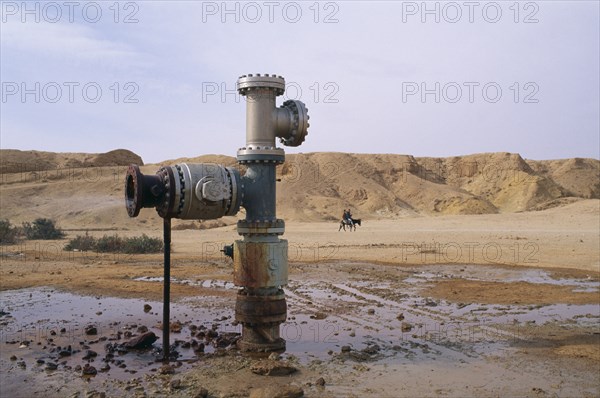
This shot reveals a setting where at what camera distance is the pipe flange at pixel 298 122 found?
556 centimetres

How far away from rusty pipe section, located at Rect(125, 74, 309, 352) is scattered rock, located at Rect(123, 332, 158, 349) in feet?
2.85

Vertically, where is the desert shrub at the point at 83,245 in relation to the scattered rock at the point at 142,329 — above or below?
below

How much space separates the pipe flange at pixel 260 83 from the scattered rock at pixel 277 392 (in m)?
2.85

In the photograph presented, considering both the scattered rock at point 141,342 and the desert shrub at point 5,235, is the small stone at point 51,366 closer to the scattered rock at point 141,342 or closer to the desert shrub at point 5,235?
the scattered rock at point 141,342

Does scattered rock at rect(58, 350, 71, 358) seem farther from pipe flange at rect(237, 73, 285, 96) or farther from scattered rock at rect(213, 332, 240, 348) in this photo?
pipe flange at rect(237, 73, 285, 96)

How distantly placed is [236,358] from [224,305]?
9.05ft

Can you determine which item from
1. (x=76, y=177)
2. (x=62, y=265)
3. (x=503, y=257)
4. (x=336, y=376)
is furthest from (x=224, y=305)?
(x=76, y=177)

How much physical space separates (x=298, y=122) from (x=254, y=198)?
0.86 metres

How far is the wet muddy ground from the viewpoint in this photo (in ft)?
13.9

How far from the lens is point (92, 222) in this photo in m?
36.1

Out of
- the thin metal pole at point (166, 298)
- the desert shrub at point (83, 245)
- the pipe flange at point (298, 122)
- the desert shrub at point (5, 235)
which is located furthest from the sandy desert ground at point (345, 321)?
the pipe flange at point (298, 122)

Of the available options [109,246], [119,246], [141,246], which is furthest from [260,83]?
[109,246]

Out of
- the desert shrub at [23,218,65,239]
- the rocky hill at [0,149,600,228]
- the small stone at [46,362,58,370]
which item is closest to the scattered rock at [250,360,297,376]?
the small stone at [46,362,58,370]

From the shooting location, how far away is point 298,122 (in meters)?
5.57
